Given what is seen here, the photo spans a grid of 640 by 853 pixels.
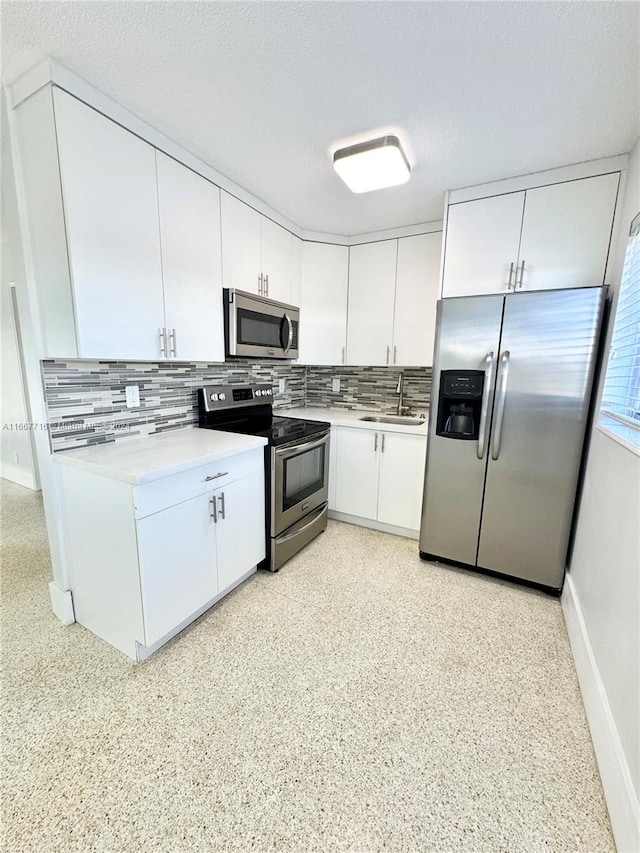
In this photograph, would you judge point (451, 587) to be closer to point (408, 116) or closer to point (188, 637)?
point (188, 637)

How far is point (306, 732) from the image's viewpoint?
1314 millimetres

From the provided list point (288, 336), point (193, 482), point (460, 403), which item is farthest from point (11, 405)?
point (460, 403)

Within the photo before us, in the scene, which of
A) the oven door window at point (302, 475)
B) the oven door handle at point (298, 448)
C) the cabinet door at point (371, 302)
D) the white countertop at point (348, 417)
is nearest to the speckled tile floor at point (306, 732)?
the oven door window at point (302, 475)

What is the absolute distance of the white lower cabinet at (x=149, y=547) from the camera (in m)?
1.49

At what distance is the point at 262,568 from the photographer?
2.34 meters

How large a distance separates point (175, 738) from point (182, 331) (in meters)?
1.86

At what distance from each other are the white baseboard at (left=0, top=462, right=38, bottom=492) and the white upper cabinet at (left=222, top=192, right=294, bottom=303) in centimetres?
314

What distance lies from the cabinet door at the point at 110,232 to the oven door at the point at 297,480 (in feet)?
3.24

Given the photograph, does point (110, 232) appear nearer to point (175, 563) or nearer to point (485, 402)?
point (175, 563)

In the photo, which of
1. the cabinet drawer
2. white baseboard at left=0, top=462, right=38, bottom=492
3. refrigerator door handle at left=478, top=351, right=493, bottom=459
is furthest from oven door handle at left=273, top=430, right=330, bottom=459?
white baseboard at left=0, top=462, right=38, bottom=492

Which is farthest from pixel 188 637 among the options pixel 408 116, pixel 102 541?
pixel 408 116

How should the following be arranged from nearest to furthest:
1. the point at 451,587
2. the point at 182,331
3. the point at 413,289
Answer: the point at 182,331, the point at 451,587, the point at 413,289

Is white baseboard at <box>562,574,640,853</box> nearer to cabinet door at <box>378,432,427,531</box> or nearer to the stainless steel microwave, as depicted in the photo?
cabinet door at <box>378,432,427,531</box>

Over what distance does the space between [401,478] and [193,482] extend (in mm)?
1631
